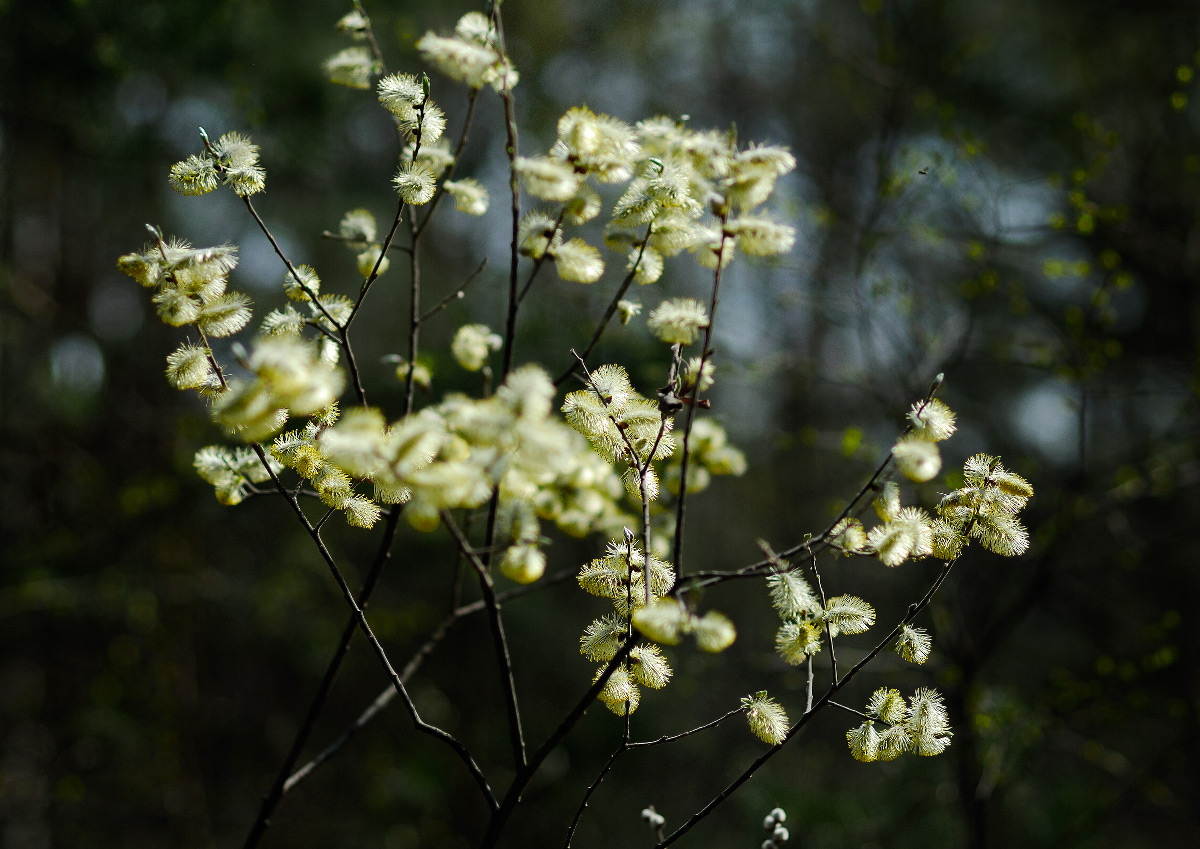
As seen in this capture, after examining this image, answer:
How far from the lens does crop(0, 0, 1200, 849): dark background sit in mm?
2195

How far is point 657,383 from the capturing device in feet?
5.91

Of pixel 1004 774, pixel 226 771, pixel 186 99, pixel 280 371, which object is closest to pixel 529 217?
pixel 280 371

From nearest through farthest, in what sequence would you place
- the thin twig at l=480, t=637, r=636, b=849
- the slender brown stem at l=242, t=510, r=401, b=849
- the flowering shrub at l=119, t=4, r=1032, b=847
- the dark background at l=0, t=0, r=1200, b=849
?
1. the flowering shrub at l=119, t=4, r=1032, b=847
2. the thin twig at l=480, t=637, r=636, b=849
3. the slender brown stem at l=242, t=510, r=401, b=849
4. the dark background at l=0, t=0, r=1200, b=849

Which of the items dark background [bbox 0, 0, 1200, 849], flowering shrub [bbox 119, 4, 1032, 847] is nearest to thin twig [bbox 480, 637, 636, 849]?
flowering shrub [bbox 119, 4, 1032, 847]

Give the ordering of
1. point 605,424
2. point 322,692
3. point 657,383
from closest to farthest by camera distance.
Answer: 1. point 605,424
2. point 322,692
3. point 657,383

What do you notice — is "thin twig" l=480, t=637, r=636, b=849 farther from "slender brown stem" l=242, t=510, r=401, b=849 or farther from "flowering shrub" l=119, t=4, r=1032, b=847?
"slender brown stem" l=242, t=510, r=401, b=849

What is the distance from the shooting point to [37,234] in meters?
3.86

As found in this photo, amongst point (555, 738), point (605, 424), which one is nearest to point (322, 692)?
point (555, 738)

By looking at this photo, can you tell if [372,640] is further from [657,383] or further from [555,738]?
[657,383]

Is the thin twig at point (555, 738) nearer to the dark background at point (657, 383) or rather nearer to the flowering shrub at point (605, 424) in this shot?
the flowering shrub at point (605, 424)

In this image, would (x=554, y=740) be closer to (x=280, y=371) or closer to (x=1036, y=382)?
(x=280, y=371)

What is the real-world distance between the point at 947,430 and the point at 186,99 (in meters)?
Answer: 3.64

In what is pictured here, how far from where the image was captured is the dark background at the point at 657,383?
220 cm

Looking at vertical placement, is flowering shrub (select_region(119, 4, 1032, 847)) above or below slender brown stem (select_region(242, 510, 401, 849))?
above
